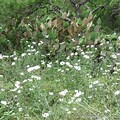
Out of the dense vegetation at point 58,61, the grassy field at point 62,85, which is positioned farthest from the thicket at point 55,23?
the grassy field at point 62,85

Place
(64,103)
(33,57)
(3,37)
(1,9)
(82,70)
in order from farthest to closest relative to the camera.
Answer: (1,9)
(3,37)
(33,57)
(82,70)
(64,103)

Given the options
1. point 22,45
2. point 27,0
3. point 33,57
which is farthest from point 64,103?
point 27,0

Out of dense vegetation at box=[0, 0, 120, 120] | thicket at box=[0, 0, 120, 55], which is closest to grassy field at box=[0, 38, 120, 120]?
dense vegetation at box=[0, 0, 120, 120]

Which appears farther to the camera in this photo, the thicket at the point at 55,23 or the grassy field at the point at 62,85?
the thicket at the point at 55,23

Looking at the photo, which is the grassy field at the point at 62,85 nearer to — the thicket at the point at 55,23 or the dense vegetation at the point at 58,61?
the dense vegetation at the point at 58,61

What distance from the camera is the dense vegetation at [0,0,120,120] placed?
402 cm

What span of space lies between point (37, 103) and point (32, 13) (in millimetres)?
3207

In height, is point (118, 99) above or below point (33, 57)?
above

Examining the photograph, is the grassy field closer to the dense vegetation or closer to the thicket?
the dense vegetation

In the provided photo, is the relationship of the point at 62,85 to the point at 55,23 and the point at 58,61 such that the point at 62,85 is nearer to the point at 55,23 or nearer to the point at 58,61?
the point at 58,61

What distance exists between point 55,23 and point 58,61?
0.74m

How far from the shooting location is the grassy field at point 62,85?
3.87 meters

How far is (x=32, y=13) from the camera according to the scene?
7.11m

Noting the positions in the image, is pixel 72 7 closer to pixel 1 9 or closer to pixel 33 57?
pixel 1 9
